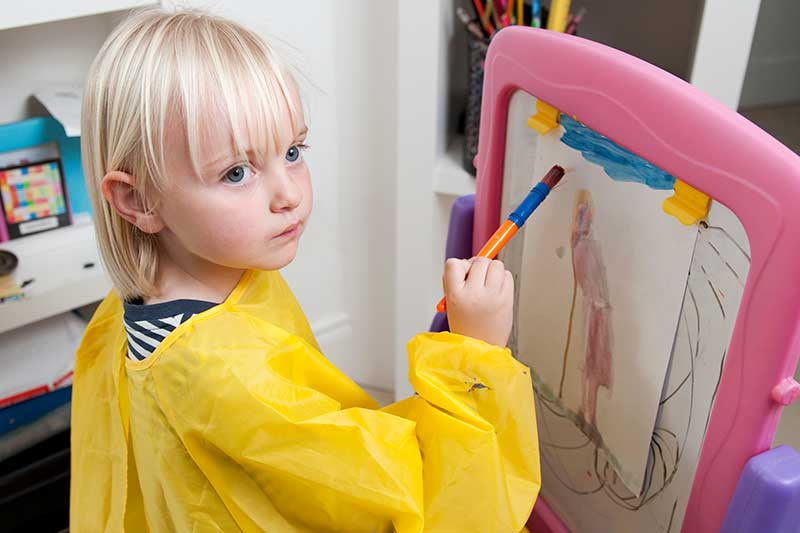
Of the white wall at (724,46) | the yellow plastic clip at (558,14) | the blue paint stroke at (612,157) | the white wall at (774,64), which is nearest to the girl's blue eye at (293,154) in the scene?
the blue paint stroke at (612,157)

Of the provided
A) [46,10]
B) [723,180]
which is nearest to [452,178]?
[46,10]

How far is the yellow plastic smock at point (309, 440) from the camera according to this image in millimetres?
610

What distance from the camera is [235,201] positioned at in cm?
63

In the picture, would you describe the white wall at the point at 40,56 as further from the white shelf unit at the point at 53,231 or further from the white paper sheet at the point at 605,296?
the white paper sheet at the point at 605,296

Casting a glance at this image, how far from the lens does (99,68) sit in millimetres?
626

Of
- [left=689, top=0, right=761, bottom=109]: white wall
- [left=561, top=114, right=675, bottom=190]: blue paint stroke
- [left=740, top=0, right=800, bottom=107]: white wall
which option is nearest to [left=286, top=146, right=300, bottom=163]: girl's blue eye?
[left=561, top=114, right=675, bottom=190]: blue paint stroke

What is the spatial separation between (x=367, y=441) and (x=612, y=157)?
285 mm

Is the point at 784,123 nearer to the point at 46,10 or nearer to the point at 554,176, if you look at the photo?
the point at 554,176

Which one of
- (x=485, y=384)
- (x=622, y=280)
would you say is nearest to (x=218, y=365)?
(x=485, y=384)

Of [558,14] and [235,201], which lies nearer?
[235,201]

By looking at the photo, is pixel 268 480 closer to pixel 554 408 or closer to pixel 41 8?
pixel 554 408

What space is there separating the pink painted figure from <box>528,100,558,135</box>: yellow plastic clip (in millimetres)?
62

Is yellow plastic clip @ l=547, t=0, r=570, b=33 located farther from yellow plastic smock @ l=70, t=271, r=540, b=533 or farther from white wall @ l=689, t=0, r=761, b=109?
yellow plastic smock @ l=70, t=271, r=540, b=533

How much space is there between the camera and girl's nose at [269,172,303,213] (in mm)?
640
